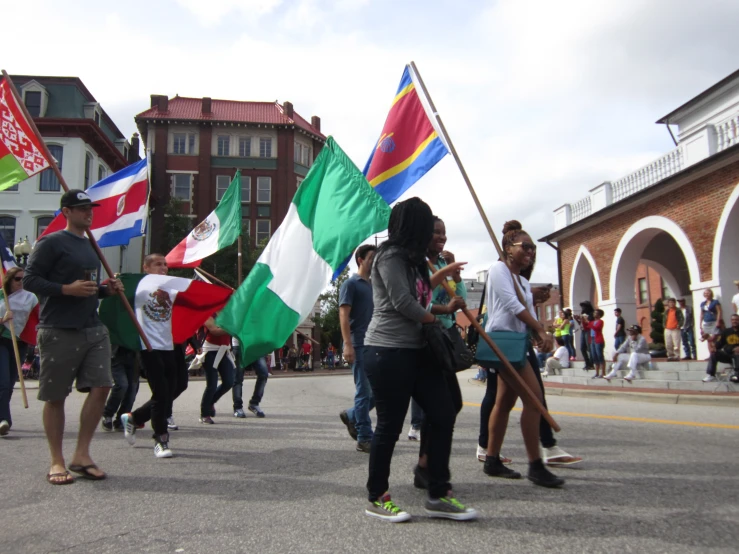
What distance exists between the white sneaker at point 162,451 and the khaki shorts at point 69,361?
1091 millimetres

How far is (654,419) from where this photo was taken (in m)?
8.33

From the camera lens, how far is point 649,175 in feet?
63.2

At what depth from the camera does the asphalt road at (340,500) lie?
10.3 ft

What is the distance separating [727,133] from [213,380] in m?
14.1

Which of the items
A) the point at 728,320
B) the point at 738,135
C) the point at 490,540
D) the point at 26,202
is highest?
the point at 26,202

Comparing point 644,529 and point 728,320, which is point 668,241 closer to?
point 728,320

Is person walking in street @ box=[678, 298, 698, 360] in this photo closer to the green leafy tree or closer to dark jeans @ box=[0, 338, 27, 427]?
dark jeans @ box=[0, 338, 27, 427]

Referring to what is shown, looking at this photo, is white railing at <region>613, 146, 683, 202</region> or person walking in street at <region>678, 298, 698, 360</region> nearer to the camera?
person walking in street at <region>678, 298, 698, 360</region>

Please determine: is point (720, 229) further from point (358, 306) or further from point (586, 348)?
point (358, 306)

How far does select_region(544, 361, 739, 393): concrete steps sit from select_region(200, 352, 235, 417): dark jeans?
8.92 meters

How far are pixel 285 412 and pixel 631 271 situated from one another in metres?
15.3

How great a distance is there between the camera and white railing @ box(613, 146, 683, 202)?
1800 centimetres

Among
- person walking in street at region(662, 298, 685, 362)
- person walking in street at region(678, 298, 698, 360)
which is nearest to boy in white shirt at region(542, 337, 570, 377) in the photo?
person walking in street at region(662, 298, 685, 362)

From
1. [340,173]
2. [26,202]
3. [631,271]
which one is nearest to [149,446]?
[340,173]
